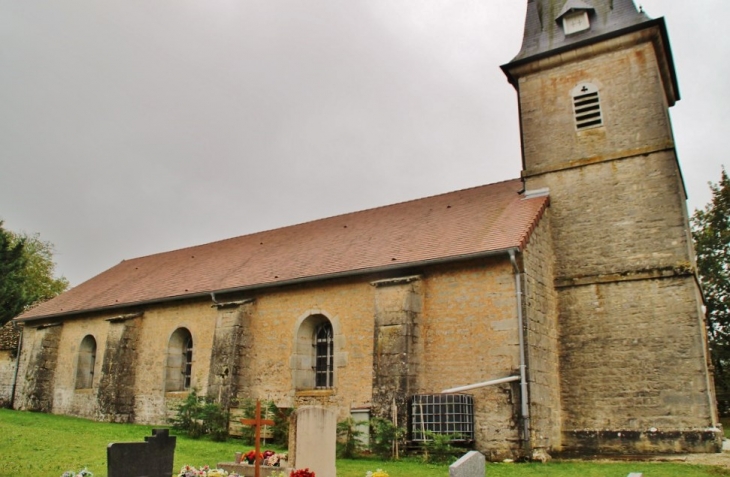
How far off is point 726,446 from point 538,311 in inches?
218

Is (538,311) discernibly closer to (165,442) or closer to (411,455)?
(411,455)

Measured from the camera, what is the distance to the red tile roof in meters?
14.8

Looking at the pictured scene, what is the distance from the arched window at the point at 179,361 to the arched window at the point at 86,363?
4361mm

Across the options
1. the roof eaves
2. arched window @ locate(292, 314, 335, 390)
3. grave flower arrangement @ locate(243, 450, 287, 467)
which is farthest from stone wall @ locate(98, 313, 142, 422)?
grave flower arrangement @ locate(243, 450, 287, 467)

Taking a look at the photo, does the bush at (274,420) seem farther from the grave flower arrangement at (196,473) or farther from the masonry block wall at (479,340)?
the grave flower arrangement at (196,473)

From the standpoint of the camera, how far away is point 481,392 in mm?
12922

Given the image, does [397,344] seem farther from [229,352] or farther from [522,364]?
[229,352]

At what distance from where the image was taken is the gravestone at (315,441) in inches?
364

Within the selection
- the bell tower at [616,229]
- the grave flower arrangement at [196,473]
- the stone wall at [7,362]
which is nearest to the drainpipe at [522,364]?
the bell tower at [616,229]

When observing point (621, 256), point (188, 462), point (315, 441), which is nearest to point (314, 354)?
point (188, 462)

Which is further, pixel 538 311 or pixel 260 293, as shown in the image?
pixel 260 293

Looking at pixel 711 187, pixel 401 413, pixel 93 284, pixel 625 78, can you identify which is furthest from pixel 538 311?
pixel 711 187

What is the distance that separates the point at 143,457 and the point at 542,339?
911 cm

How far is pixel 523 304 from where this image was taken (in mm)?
12977
